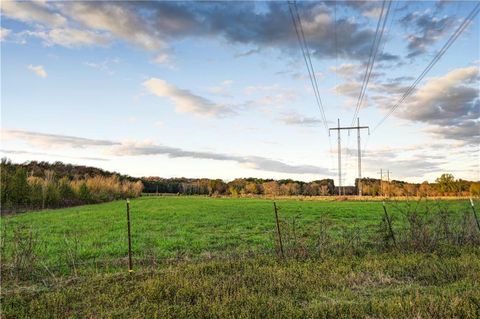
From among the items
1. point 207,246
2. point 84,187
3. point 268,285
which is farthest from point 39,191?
point 268,285

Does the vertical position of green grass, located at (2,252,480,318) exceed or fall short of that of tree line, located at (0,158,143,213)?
it falls short

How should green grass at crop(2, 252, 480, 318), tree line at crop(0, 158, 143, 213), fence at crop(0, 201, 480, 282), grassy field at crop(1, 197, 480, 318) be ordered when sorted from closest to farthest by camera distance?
1. green grass at crop(2, 252, 480, 318)
2. grassy field at crop(1, 197, 480, 318)
3. fence at crop(0, 201, 480, 282)
4. tree line at crop(0, 158, 143, 213)

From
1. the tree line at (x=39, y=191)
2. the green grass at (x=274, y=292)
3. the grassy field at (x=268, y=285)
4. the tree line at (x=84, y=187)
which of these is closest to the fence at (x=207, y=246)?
the grassy field at (x=268, y=285)

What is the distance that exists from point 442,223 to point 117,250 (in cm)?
Answer: 1266

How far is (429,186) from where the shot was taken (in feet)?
480

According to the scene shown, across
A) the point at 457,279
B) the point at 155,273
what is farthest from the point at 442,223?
the point at 155,273

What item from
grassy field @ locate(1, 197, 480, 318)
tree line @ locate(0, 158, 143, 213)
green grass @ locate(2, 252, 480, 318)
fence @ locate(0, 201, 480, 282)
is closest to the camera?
green grass @ locate(2, 252, 480, 318)

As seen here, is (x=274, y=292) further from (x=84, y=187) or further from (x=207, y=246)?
(x=84, y=187)

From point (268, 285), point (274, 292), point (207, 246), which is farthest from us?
point (207, 246)

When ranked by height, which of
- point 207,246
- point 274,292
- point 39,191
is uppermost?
point 39,191

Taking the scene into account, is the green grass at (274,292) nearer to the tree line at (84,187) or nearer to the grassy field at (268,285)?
the grassy field at (268,285)

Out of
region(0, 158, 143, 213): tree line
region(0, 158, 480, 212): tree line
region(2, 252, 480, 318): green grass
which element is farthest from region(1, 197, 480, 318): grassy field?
region(0, 158, 143, 213): tree line

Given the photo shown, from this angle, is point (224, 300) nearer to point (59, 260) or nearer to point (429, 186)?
point (59, 260)

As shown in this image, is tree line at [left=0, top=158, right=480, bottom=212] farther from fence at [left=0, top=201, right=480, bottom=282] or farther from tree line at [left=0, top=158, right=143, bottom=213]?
fence at [left=0, top=201, right=480, bottom=282]
